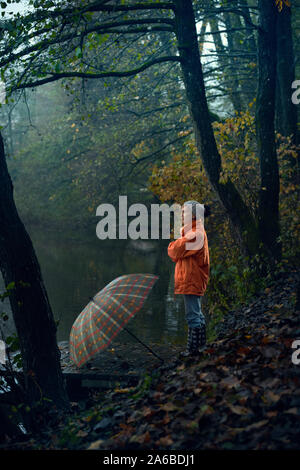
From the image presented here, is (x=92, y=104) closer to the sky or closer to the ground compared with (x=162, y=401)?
Result: closer to the sky

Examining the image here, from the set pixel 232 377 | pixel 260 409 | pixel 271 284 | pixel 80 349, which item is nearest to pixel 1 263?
pixel 80 349

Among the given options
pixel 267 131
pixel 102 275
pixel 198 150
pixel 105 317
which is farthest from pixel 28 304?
pixel 102 275

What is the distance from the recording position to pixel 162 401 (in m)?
4.49

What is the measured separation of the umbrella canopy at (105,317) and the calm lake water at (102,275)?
123 cm

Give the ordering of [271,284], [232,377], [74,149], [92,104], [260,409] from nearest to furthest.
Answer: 1. [260,409]
2. [232,377]
3. [271,284]
4. [92,104]
5. [74,149]

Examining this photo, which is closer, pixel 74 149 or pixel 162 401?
pixel 162 401

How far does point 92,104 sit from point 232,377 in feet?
50.5

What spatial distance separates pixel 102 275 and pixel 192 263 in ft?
41.9

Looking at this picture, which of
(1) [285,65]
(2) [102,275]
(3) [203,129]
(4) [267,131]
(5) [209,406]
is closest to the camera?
(5) [209,406]

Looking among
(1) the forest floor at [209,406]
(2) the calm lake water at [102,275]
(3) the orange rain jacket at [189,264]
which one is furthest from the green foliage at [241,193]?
(1) the forest floor at [209,406]

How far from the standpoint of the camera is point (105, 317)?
5.45 m

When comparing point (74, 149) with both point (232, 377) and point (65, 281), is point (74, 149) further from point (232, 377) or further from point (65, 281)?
point (232, 377)

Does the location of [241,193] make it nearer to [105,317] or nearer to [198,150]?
[198,150]

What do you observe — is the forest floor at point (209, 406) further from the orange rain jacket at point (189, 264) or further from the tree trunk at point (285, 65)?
the tree trunk at point (285, 65)
